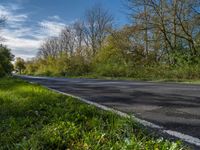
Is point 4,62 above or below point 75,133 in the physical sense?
above

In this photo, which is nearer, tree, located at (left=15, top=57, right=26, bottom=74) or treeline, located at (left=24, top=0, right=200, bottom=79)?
treeline, located at (left=24, top=0, right=200, bottom=79)

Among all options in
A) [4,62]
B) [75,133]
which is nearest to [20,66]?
[4,62]

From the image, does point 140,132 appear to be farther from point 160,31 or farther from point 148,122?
point 160,31

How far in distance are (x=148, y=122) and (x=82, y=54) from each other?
170 feet

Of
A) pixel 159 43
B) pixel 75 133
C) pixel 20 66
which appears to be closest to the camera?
pixel 75 133

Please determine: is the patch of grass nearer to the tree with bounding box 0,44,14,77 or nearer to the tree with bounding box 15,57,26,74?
the tree with bounding box 0,44,14,77

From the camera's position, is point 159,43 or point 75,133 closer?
point 75,133

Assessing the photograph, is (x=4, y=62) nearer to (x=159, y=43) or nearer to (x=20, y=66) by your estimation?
(x=159, y=43)

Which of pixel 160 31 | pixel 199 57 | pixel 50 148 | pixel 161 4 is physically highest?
pixel 161 4

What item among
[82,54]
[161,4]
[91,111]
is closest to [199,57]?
[161,4]

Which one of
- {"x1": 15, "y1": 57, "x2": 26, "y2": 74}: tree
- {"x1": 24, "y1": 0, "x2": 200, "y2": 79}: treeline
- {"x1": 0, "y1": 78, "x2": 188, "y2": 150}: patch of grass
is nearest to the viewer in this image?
{"x1": 0, "y1": 78, "x2": 188, "y2": 150}: patch of grass

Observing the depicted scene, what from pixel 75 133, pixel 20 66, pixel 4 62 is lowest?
pixel 75 133

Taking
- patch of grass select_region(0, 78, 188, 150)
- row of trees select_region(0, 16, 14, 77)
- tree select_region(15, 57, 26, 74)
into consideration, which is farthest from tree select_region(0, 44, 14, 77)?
tree select_region(15, 57, 26, 74)

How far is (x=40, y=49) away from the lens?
102500 millimetres
